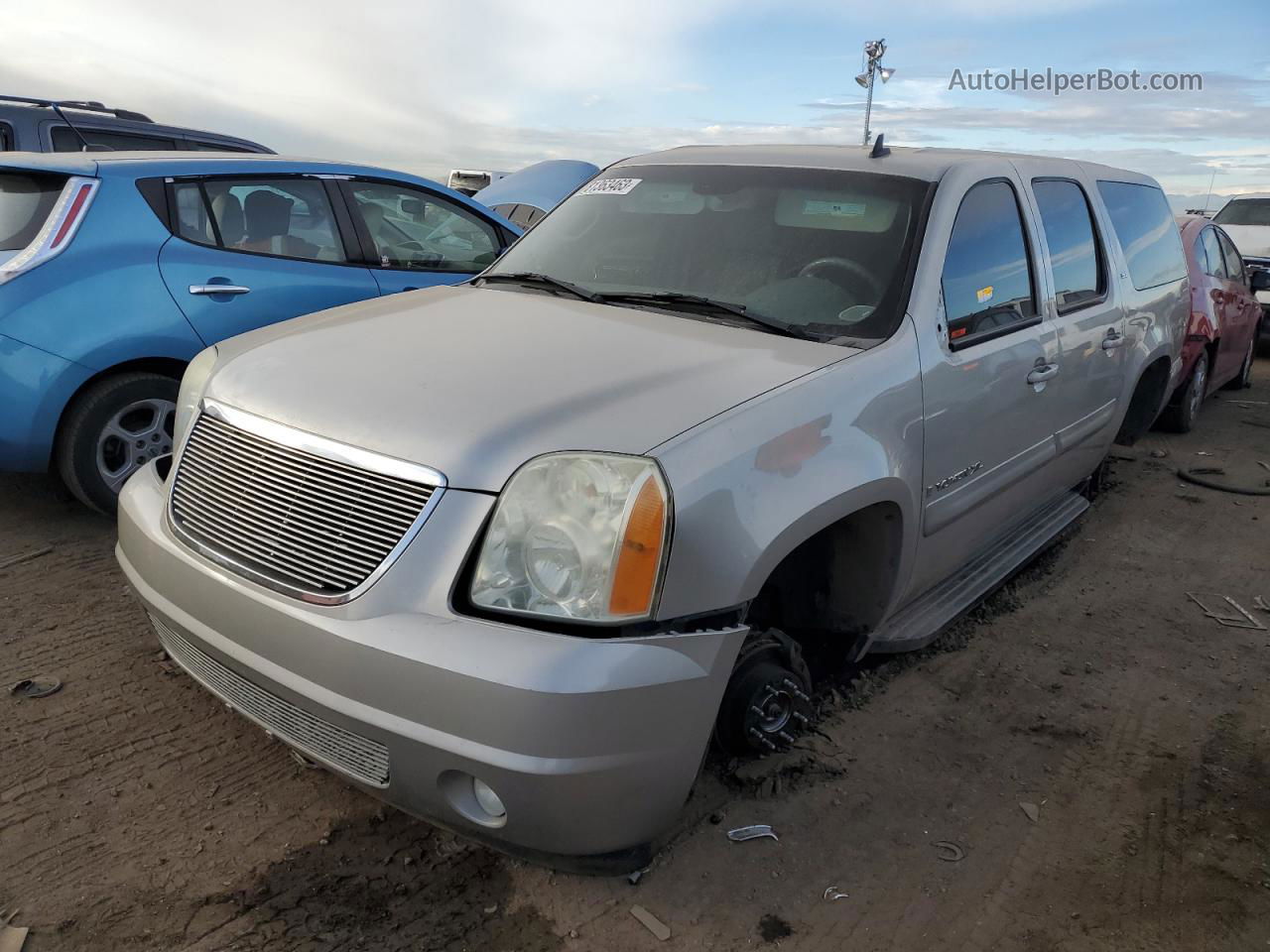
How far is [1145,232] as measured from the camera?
15.8 feet

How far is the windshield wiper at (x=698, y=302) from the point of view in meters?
2.74

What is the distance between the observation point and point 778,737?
259 cm

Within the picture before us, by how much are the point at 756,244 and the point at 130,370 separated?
2756mm

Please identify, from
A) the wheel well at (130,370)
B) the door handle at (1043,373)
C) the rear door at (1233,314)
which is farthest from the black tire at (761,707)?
the rear door at (1233,314)

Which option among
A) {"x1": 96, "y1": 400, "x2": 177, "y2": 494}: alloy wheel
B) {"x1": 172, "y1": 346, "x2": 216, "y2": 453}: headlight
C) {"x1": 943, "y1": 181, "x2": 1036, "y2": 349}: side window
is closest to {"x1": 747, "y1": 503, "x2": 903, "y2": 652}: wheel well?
{"x1": 943, "y1": 181, "x2": 1036, "y2": 349}: side window

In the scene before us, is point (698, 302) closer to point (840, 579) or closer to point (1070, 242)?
point (840, 579)

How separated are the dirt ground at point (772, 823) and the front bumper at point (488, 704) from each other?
303 mm

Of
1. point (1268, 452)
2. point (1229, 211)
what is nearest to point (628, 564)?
point (1268, 452)

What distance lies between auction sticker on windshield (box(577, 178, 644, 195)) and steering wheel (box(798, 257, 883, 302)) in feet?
3.01

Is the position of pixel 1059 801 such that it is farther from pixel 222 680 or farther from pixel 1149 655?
pixel 222 680

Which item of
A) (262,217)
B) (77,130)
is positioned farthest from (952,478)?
(77,130)

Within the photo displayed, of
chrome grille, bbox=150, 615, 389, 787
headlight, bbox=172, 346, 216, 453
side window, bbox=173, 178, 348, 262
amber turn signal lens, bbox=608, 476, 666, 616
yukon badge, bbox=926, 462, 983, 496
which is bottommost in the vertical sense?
chrome grille, bbox=150, 615, 389, 787

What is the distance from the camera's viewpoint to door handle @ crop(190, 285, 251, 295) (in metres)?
4.18

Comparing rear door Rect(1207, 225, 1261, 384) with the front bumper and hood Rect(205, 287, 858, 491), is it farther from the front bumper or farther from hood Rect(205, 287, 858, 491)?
the front bumper
